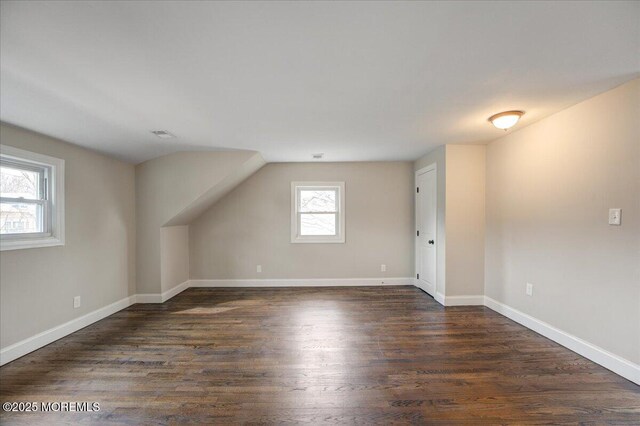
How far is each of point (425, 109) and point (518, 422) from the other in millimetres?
2400

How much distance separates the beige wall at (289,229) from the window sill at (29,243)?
2.11 meters

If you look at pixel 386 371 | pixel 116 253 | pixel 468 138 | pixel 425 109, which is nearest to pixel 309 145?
pixel 425 109

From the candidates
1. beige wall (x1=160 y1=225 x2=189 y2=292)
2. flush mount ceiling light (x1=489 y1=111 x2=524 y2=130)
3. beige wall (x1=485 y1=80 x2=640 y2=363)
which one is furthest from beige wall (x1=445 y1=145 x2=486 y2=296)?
beige wall (x1=160 y1=225 x2=189 y2=292)

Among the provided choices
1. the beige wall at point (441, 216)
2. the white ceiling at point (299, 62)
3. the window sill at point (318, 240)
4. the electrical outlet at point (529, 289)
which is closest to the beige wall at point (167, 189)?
the white ceiling at point (299, 62)

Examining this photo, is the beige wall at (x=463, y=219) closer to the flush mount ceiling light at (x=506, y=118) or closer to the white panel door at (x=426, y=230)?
the white panel door at (x=426, y=230)

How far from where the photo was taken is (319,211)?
494cm

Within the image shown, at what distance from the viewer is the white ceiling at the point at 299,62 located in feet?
4.27

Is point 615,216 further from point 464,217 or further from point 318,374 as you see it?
point 318,374

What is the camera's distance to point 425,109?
2.47m

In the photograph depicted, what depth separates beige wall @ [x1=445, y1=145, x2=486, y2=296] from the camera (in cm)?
373

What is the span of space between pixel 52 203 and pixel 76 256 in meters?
0.63

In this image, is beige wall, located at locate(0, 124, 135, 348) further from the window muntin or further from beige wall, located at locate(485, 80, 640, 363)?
beige wall, located at locate(485, 80, 640, 363)

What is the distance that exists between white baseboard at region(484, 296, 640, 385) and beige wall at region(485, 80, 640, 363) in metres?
0.05

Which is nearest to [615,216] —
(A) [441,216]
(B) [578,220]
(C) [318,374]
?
(B) [578,220]
